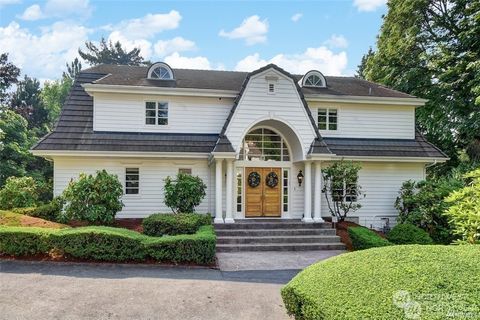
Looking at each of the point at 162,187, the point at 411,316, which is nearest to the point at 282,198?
the point at 162,187

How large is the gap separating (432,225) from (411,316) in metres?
10.9

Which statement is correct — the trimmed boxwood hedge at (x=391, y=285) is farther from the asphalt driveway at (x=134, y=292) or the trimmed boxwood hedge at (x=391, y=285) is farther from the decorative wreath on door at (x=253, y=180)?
the decorative wreath on door at (x=253, y=180)

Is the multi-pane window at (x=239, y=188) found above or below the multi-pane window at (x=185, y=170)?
below

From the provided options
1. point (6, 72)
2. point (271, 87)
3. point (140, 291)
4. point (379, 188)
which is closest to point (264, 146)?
point (271, 87)

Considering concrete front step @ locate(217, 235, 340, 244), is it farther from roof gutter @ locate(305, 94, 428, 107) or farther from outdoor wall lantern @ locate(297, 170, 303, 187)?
roof gutter @ locate(305, 94, 428, 107)

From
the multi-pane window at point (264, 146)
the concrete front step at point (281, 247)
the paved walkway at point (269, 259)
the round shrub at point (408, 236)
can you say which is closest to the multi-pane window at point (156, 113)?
the multi-pane window at point (264, 146)

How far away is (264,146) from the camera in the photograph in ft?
49.4

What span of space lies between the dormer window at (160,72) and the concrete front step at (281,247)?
8.77 m

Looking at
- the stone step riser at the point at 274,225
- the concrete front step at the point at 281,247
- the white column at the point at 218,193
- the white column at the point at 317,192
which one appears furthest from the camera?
the white column at the point at 317,192

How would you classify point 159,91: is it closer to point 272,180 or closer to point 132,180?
point 132,180

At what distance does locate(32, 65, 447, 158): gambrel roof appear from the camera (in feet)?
44.9

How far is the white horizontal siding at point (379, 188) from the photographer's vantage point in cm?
1537

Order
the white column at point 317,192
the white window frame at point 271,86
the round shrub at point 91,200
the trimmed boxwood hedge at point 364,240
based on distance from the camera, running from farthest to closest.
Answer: the white window frame at point 271,86, the white column at point 317,192, the round shrub at point 91,200, the trimmed boxwood hedge at point 364,240

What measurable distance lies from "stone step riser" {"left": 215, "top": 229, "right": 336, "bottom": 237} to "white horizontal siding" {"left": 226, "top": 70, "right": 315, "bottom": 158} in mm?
3230
